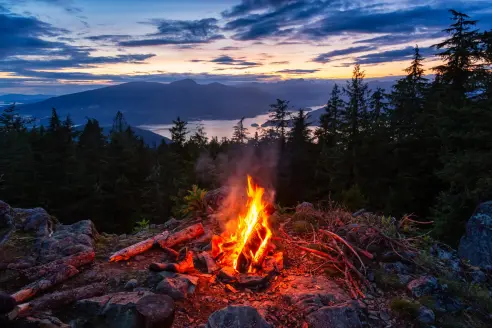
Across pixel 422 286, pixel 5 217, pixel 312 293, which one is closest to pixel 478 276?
pixel 422 286

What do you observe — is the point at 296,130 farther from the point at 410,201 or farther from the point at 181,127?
the point at 181,127

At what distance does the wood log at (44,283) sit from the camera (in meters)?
5.27

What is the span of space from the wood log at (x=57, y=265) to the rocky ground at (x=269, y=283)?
4 centimetres

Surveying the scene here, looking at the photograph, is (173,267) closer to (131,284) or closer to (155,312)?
(131,284)

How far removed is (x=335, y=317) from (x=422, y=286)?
1955mm

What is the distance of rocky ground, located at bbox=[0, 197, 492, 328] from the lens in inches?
194

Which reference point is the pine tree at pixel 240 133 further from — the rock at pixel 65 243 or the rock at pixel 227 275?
the rock at pixel 227 275

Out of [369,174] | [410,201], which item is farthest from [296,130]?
[410,201]

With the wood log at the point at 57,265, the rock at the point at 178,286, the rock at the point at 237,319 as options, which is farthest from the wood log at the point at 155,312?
the wood log at the point at 57,265

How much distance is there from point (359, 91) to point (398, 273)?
3174cm

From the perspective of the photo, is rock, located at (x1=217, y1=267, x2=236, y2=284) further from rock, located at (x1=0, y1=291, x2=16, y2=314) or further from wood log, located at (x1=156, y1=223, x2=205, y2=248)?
rock, located at (x1=0, y1=291, x2=16, y2=314)

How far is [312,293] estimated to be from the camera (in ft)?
18.4

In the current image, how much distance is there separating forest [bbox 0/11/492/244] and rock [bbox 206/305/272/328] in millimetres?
15314

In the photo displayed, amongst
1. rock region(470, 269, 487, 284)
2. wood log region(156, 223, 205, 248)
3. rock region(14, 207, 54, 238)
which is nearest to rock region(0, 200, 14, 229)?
rock region(14, 207, 54, 238)
